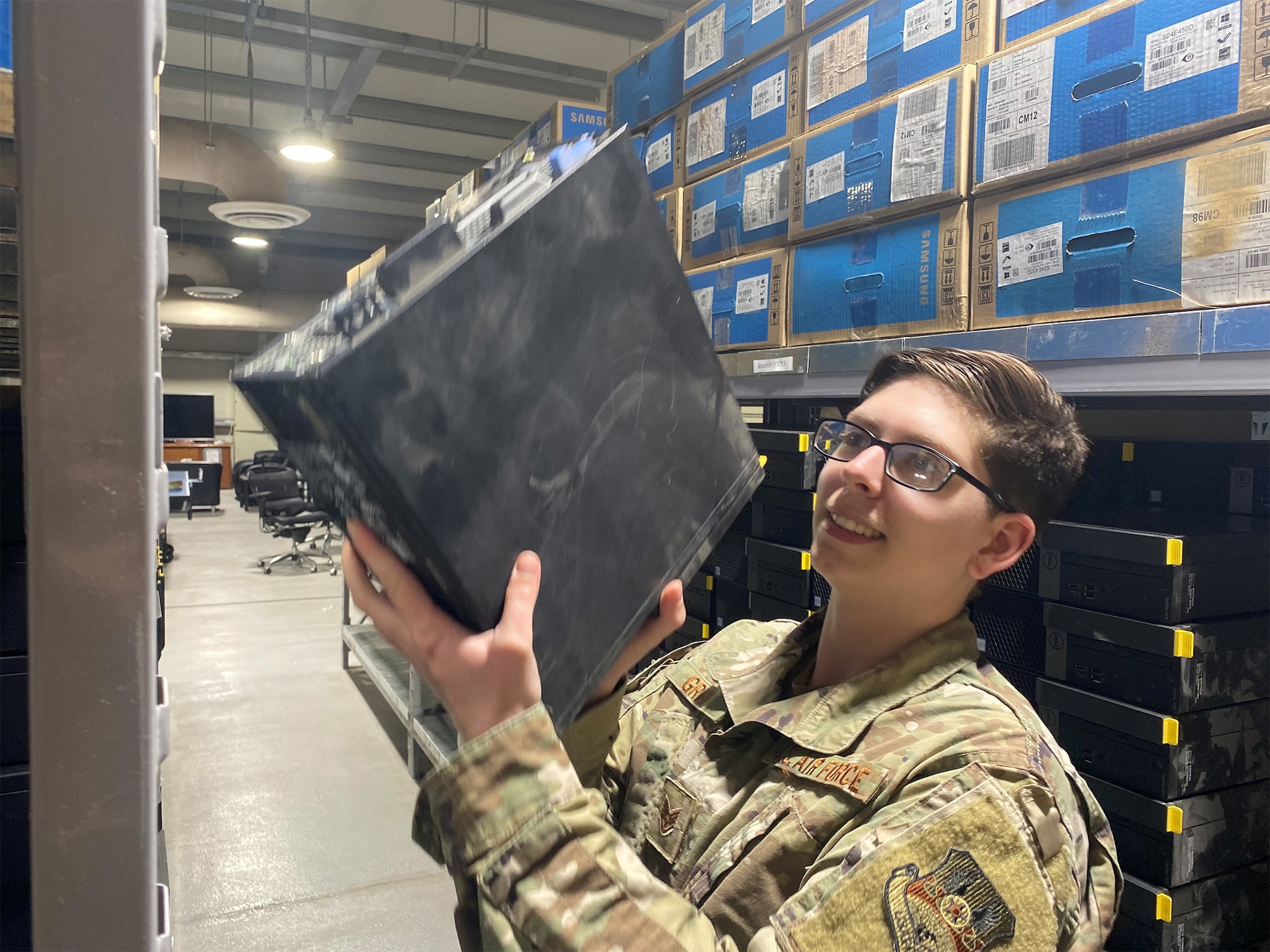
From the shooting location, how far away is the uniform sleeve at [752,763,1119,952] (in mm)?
750

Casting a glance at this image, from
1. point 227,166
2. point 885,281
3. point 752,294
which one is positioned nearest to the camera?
point 885,281

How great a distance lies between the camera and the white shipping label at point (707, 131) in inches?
95.3

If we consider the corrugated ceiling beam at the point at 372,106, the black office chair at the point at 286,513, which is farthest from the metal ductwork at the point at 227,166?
the black office chair at the point at 286,513

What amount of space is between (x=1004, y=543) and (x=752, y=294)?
4.39 feet

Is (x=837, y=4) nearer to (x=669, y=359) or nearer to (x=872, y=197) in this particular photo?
(x=872, y=197)

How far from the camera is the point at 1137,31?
4.62 feet

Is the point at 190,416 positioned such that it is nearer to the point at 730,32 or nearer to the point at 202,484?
the point at 202,484

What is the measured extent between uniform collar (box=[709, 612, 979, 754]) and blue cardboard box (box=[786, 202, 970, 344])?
0.87 meters

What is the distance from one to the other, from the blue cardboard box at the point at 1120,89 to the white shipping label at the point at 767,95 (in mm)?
625

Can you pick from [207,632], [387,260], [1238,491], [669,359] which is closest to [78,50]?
[387,260]

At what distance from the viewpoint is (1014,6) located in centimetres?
162

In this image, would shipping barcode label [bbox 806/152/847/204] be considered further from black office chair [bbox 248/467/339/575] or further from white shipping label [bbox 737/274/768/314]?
black office chair [bbox 248/467/339/575]

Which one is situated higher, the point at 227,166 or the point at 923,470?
the point at 227,166

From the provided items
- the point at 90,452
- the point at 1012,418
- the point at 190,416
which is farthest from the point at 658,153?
the point at 190,416
